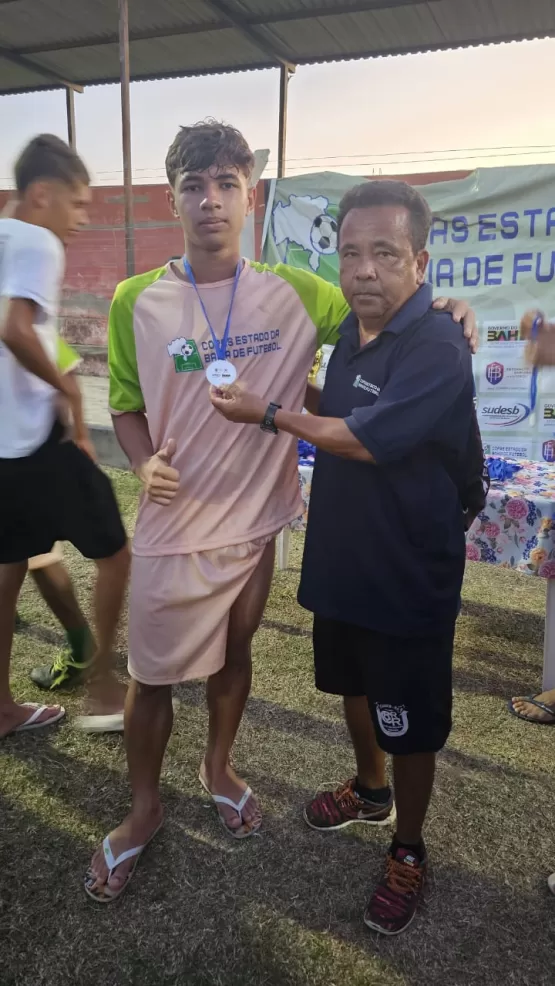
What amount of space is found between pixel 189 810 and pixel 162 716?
510 mm

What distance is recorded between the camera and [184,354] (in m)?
1.67

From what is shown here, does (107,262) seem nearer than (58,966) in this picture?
No

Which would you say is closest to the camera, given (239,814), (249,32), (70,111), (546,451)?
(239,814)

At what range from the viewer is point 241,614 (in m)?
1.88

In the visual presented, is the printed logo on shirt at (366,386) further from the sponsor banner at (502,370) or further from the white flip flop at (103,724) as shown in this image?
the sponsor banner at (502,370)

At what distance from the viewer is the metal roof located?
5.66 meters

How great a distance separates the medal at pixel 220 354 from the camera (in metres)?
1.59

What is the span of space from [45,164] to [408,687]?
2033 millimetres

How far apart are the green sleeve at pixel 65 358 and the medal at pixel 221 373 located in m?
1.08

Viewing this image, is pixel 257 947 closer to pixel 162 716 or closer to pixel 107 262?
pixel 162 716

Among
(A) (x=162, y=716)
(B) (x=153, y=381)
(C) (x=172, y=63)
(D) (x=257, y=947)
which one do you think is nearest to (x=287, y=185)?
(C) (x=172, y=63)

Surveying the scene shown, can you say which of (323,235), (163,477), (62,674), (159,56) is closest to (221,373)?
(163,477)

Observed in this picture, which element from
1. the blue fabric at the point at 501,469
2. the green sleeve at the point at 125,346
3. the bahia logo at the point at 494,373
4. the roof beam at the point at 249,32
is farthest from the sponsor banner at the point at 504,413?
the roof beam at the point at 249,32

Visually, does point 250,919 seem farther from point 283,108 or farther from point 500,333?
point 283,108
